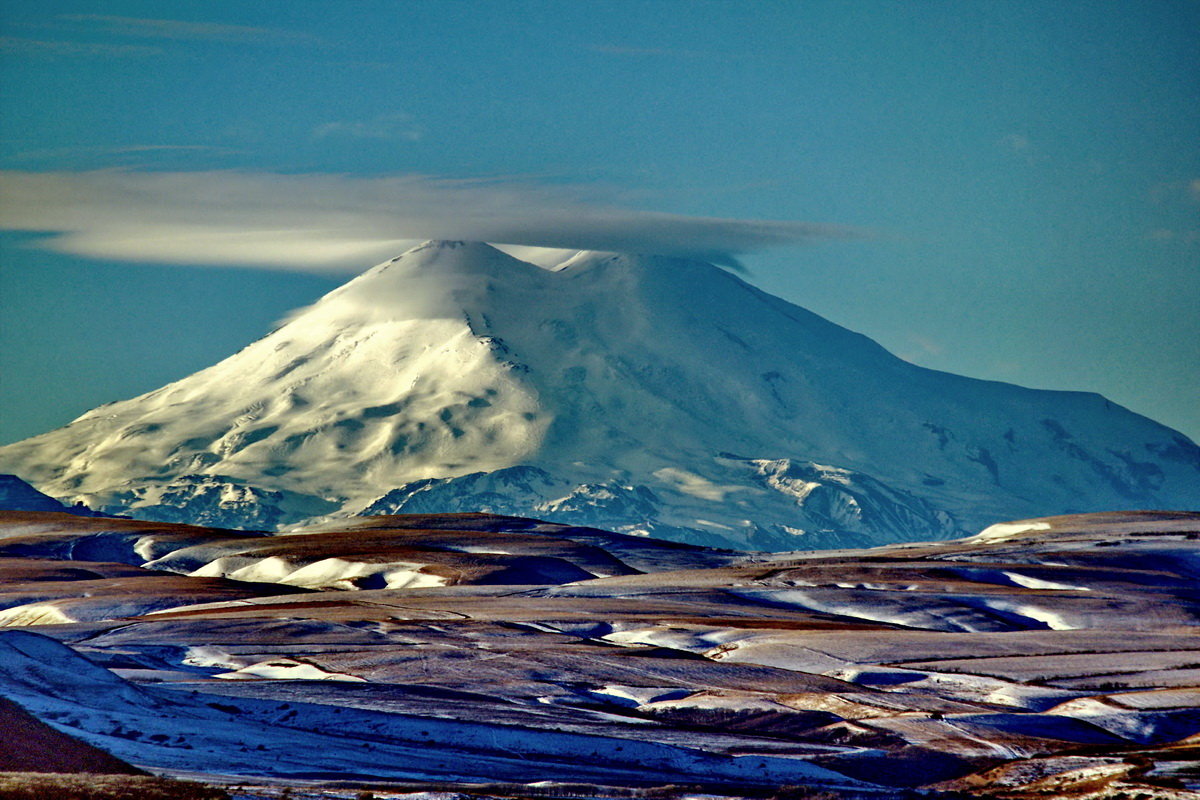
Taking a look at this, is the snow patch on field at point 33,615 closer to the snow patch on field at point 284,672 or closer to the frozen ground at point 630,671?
the frozen ground at point 630,671

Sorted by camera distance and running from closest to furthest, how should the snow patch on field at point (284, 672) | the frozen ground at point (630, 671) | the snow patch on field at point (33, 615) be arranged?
the frozen ground at point (630, 671) → the snow patch on field at point (284, 672) → the snow patch on field at point (33, 615)

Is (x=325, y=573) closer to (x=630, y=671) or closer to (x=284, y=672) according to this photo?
(x=284, y=672)

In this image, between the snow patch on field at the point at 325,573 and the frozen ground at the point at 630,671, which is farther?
the snow patch on field at the point at 325,573

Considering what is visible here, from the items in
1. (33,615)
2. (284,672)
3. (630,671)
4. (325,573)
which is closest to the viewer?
(284,672)

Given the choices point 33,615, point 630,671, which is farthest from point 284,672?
point 33,615

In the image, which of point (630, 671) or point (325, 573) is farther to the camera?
point (325, 573)

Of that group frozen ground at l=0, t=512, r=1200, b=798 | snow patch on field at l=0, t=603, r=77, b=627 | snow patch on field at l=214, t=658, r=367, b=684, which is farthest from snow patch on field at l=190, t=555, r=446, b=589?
snow patch on field at l=214, t=658, r=367, b=684

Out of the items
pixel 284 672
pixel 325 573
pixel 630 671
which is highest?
pixel 325 573

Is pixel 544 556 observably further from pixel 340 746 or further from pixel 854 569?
pixel 340 746

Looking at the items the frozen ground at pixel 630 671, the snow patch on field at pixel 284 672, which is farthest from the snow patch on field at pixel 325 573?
the snow patch on field at pixel 284 672
